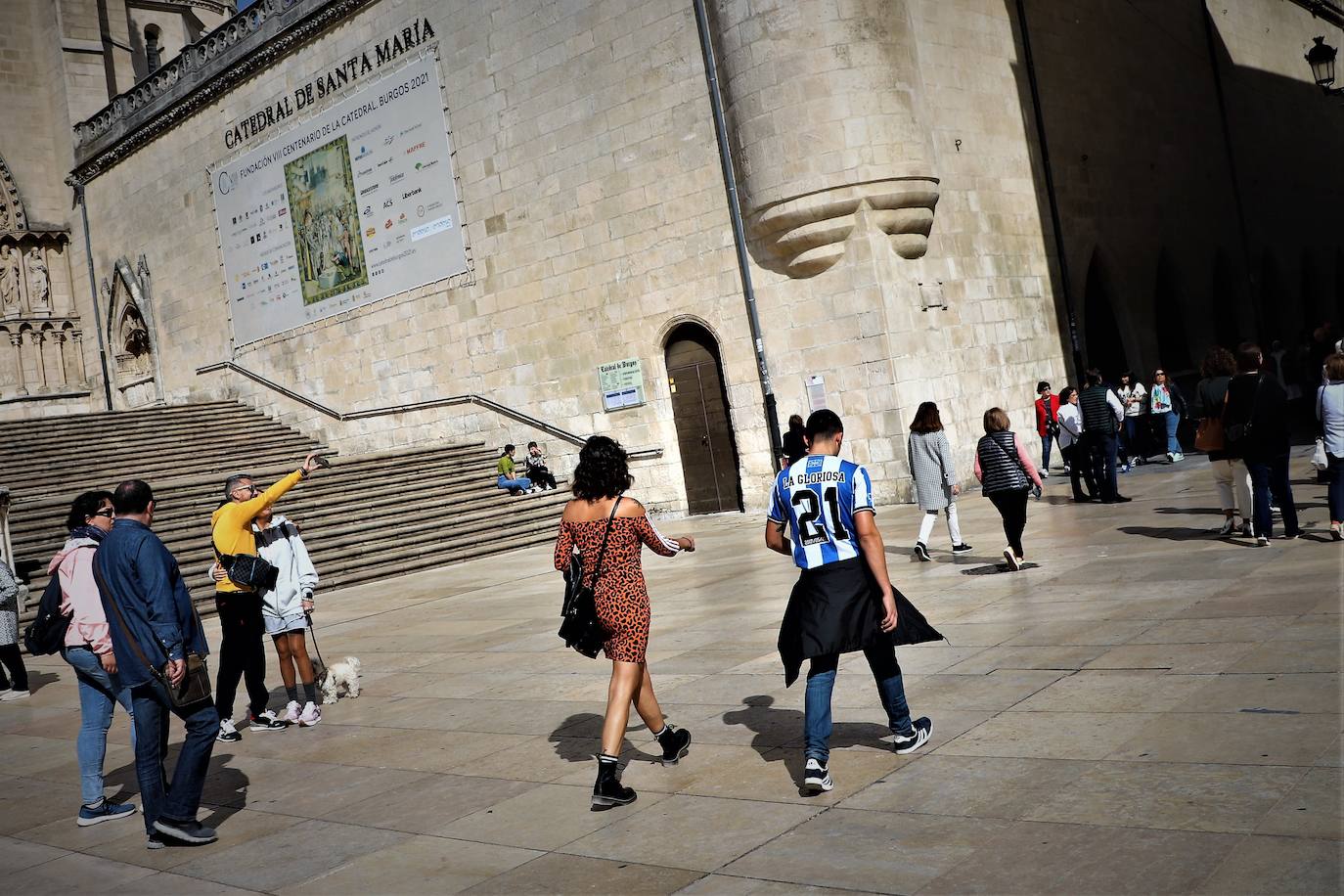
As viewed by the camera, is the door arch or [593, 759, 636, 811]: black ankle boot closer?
[593, 759, 636, 811]: black ankle boot

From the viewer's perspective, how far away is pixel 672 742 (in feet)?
19.1

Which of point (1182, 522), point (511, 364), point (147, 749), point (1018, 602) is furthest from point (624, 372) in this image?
point (147, 749)

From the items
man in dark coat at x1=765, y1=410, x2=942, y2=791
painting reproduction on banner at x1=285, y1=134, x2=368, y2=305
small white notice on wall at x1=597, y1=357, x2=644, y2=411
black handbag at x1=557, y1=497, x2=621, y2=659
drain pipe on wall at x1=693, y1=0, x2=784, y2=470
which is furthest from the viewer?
painting reproduction on banner at x1=285, y1=134, x2=368, y2=305

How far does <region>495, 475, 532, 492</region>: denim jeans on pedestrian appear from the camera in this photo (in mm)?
20375

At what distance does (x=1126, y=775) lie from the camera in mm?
4680

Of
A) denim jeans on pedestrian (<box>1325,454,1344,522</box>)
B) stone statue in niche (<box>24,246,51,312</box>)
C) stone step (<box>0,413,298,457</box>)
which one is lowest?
denim jeans on pedestrian (<box>1325,454,1344,522</box>)

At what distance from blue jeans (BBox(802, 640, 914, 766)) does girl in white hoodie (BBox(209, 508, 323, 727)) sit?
4091mm

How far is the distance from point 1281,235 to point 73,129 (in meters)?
32.3

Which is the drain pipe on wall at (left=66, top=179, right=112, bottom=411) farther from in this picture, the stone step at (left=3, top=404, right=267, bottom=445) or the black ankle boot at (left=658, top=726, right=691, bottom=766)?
the black ankle boot at (left=658, top=726, right=691, bottom=766)

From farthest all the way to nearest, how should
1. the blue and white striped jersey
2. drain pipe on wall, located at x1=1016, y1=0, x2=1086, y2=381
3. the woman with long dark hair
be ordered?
drain pipe on wall, located at x1=1016, y1=0, x2=1086, y2=381
the woman with long dark hair
the blue and white striped jersey

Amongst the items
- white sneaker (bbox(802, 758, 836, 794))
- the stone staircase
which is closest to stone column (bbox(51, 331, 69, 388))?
the stone staircase

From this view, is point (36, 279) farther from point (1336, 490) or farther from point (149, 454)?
point (1336, 490)

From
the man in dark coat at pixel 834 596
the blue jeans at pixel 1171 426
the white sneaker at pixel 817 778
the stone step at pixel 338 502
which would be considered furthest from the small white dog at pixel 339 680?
the blue jeans at pixel 1171 426

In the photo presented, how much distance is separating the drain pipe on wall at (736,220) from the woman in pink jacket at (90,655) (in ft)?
39.9
